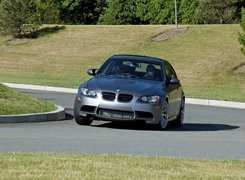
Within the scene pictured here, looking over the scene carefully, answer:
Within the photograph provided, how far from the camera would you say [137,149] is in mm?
11547

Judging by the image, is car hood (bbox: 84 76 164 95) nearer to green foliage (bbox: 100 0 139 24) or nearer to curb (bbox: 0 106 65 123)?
curb (bbox: 0 106 65 123)

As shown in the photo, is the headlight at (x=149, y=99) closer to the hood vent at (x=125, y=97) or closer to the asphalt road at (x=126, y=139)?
the hood vent at (x=125, y=97)

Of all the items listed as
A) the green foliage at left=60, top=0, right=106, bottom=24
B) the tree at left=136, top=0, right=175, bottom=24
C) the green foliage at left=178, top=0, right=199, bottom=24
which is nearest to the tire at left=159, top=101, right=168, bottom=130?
the green foliage at left=178, top=0, right=199, bottom=24

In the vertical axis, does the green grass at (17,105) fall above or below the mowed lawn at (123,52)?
above

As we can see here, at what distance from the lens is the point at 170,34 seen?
48812 mm

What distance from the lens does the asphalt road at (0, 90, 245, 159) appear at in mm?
11281

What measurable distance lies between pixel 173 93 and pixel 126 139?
3.40 meters

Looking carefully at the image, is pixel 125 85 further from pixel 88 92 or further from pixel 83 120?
pixel 83 120

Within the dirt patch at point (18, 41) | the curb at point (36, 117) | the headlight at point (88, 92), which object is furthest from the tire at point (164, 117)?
the dirt patch at point (18, 41)

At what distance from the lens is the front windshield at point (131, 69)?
632 inches

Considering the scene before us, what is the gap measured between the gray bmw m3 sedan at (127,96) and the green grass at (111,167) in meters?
4.82

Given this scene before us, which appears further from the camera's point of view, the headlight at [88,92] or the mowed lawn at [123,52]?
the mowed lawn at [123,52]

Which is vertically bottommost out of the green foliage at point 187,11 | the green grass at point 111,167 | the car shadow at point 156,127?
the green foliage at point 187,11

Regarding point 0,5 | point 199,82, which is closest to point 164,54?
point 199,82
